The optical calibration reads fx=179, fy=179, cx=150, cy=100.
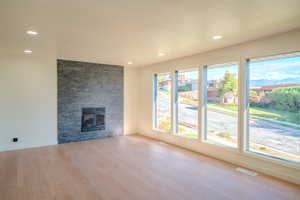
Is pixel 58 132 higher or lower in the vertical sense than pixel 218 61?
lower

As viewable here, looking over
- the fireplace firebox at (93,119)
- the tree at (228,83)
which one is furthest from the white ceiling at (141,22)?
the fireplace firebox at (93,119)

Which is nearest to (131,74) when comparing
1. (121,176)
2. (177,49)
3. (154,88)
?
(154,88)

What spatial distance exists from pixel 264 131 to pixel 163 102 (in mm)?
3047

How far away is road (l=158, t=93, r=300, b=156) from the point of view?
3.07 m

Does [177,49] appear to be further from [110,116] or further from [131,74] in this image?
[110,116]

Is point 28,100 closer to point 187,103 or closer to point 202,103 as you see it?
point 187,103

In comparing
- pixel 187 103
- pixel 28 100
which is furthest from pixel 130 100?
pixel 28 100

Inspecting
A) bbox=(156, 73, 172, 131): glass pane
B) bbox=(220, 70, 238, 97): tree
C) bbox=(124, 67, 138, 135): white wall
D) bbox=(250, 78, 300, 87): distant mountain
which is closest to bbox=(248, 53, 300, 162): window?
bbox=(250, 78, 300, 87): distant mountain

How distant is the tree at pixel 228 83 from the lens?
389 cm

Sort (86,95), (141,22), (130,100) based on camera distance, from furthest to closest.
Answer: (130,100) → (86,95) → (141,22)

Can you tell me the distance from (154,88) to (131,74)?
44.0 inches

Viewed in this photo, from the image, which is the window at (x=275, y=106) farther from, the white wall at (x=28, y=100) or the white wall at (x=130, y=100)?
the white wall at (x=28, y=100)

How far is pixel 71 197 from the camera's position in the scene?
8.38ft

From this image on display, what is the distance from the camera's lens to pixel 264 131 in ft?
11.3
